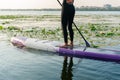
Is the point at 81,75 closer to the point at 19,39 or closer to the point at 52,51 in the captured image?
the point at 52,51

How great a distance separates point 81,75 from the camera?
6.85m

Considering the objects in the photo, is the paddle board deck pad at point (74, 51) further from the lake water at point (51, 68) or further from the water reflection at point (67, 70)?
the water reflection at point (67, 70)

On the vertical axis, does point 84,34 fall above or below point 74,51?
below

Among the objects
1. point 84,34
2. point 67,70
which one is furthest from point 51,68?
point 84,34

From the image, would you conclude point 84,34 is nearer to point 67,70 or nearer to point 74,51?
point 74,51

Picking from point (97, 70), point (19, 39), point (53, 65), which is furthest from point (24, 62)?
point (19, 39)

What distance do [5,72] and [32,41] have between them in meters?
4.00

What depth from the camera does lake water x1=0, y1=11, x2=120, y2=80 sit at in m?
6.71

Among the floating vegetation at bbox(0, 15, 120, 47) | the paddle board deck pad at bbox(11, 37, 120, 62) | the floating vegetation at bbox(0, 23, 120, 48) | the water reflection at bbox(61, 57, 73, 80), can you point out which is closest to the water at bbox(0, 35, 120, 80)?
the water reflection at bbox(61, 57, 73, 80)

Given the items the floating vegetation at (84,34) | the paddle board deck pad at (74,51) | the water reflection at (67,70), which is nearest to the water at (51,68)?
the water reflection at (67,70)

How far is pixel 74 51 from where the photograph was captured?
9336mm

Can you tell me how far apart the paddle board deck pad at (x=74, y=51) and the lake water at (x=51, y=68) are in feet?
0.84

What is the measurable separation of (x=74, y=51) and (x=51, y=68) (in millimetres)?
1903

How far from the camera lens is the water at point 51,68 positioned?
6.71 m
